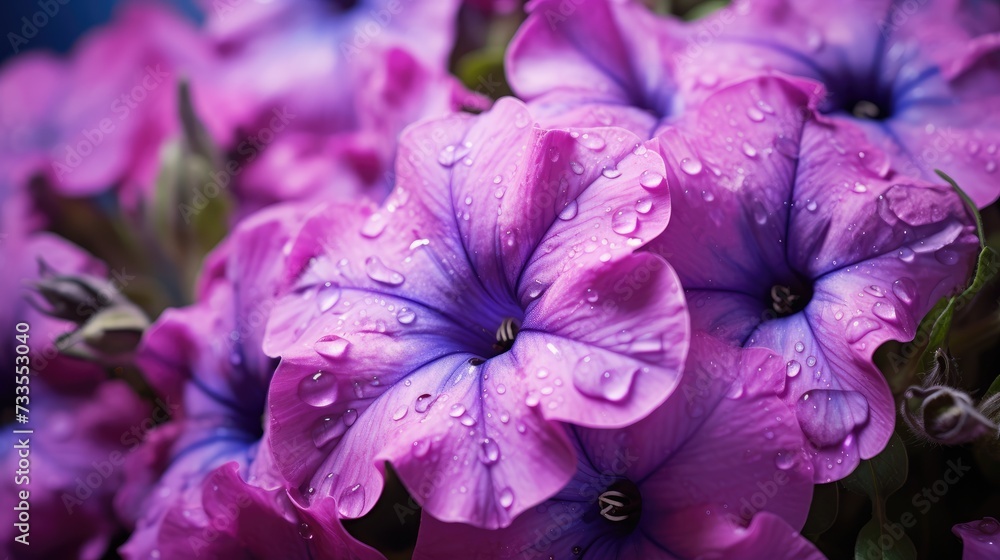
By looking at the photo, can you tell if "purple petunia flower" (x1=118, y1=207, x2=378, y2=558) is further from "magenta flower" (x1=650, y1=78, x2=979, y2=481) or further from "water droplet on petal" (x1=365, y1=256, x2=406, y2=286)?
"magenta flower" (x1=650, y1=78, x2=979, y2=481)

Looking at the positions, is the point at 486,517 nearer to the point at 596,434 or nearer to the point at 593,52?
the point at 596,434

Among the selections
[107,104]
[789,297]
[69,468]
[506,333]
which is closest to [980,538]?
[789,297]

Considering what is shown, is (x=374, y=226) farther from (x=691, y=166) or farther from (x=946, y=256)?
(x=946, y=256)

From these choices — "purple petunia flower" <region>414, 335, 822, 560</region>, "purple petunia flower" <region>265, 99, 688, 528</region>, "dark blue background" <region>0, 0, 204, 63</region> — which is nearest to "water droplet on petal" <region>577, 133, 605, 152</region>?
"purple petunia flower" <region>265, 99, 688, 528</region>

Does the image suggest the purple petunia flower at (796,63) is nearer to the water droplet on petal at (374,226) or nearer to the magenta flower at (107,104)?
the water droplet on petal at (374,226)

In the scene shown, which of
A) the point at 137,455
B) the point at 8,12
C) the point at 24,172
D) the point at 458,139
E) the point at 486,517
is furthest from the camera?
the point at 8,12

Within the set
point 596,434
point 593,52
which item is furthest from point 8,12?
point 596,434
